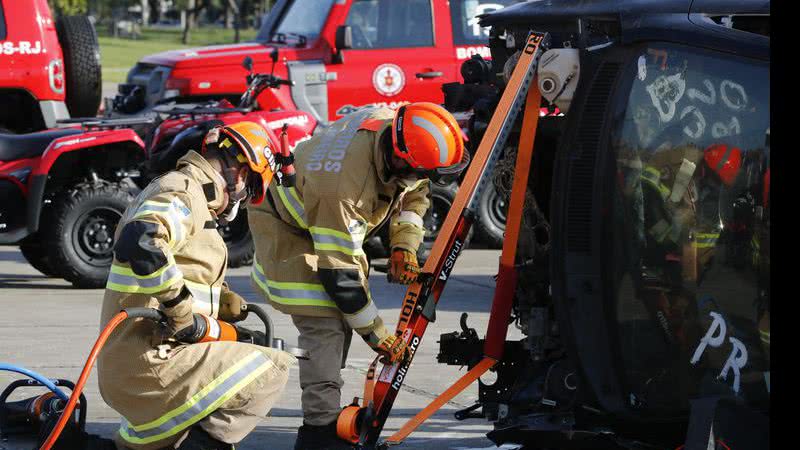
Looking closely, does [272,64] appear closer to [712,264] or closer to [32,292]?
[32,292]

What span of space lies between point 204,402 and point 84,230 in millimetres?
5539

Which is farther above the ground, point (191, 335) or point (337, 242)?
point (337, 242)

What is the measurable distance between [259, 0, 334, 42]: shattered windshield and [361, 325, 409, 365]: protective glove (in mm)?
7699

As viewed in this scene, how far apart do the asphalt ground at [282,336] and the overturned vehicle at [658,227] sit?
4.93 ft

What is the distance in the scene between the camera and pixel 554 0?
5230 millimetres

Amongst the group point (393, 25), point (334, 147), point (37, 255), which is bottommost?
point (37, 255)

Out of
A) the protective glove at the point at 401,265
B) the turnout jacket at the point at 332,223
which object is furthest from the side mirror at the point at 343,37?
the protective glove at the point at 401,265

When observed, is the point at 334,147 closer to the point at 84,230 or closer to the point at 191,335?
the point at 191,335

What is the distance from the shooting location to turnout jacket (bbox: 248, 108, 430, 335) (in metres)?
5.42

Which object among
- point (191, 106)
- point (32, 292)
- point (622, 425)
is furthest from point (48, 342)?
point (622, 425)

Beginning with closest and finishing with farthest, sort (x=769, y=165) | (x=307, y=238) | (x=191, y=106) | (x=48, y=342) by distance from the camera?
(x=769, y=165), (x=307, y=238), (x=48, y=342), (x=191, y=106)

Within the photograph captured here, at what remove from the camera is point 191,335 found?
4.79 meters

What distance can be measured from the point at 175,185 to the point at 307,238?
1.11 meters

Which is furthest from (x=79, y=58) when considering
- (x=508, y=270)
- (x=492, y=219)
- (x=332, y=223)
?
(x=508, y=270)
